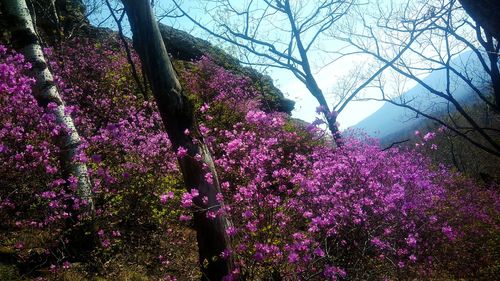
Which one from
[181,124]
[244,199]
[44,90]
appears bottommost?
[244,199]

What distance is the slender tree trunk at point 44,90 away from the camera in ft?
15.1

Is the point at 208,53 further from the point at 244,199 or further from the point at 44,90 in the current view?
the point at 244,199

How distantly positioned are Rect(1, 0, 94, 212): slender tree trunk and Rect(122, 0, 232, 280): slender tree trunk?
72.9 inches

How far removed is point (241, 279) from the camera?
11.9 feet

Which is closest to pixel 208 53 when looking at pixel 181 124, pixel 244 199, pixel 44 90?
pixel 44 90

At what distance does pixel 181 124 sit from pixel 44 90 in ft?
7.97

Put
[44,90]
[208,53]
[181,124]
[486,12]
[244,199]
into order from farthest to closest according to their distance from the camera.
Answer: [208,53]
[44,90]
[244,199]
[181,124]
[486,12]

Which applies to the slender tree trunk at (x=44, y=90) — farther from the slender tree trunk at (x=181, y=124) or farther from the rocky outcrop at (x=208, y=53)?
the rocky outcrop at (x=208, y=53)

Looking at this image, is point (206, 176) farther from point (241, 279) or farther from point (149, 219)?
point (149, 219)

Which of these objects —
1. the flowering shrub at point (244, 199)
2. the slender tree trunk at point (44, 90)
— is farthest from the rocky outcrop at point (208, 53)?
the slender tree trunk at point (44, 90)

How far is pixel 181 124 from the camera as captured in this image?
140 inches

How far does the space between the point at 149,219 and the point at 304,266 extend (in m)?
2.81

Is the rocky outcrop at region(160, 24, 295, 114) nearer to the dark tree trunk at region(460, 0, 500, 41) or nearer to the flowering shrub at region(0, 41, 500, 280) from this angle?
the flowering shrub at region(0, 41, 500, 280)

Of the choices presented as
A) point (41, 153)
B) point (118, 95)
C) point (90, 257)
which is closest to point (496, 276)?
point (90, 257)
